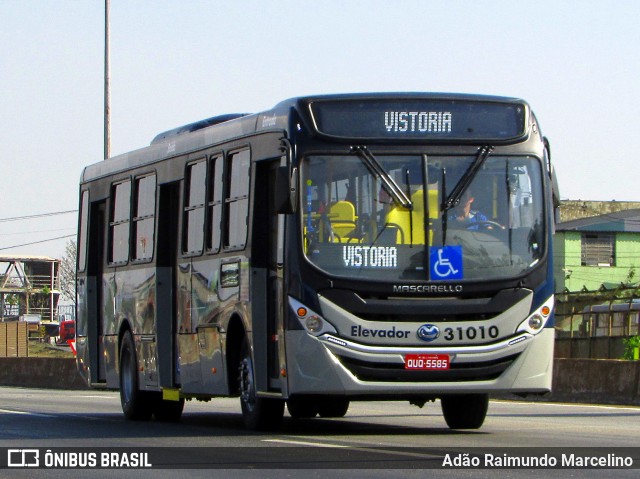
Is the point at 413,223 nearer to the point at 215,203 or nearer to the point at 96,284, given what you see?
the point at 215,203

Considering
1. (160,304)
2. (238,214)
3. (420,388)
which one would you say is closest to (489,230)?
(420,388)

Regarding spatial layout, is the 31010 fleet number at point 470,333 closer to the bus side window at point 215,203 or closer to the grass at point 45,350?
the bus side window at point 215,203

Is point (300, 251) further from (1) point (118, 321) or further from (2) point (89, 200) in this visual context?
(2) point (89, 200)

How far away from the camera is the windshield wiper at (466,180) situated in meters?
→ 14.1

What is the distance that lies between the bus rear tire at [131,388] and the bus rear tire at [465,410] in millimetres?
4765

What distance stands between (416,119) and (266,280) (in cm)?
221

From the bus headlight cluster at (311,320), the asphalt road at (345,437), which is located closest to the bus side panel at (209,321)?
the asphalt road at (345,437)

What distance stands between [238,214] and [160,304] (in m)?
2.87

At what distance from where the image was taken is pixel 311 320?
1394cm

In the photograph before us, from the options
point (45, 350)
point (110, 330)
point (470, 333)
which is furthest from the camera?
point (45, 350)

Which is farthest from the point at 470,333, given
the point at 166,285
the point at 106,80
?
the point at 106,80

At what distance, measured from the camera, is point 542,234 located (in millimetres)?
14352

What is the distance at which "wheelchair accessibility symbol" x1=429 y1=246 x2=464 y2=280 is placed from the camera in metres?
14.0

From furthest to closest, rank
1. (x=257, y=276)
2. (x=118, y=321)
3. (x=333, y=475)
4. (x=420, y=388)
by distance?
(x=118, y=321)
(x=257, y=276)
(x=420, y=388)
(x=333, y=475)
